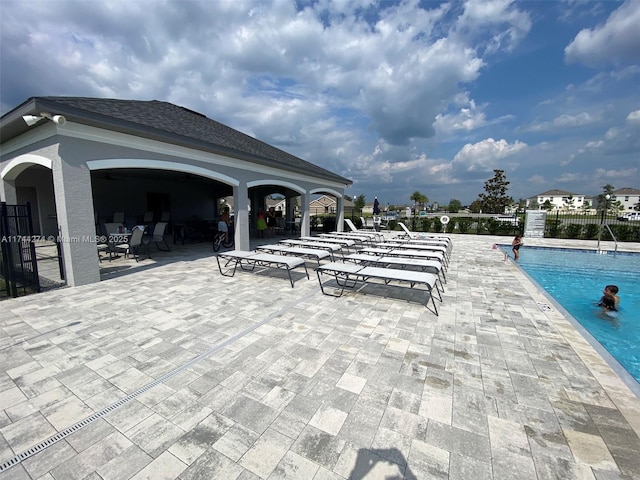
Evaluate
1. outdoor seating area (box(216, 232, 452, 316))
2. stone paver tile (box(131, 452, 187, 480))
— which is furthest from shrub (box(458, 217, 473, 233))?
stone paver tile (box(131, 452, 187, 480))

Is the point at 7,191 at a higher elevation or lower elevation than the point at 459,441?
higher

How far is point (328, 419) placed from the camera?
2.21 m

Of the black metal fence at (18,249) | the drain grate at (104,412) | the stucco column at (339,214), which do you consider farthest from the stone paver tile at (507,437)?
the stucco column at (339,214)

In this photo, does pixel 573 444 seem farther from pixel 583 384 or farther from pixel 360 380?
pixel 360 380

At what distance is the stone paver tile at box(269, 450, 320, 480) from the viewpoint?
68.5 inches

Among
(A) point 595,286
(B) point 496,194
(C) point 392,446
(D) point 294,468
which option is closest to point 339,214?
(A) point 595,286

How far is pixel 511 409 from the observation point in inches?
93.0

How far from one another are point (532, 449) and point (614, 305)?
19.6 ft

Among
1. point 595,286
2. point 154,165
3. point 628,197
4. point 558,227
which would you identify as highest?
point 628,197

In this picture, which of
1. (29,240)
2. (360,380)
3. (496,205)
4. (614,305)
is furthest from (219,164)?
(496,205)

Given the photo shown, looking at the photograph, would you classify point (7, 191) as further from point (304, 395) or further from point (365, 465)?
point (365, 465)

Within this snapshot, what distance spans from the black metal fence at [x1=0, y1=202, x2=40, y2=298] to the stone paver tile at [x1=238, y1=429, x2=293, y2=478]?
6.14m

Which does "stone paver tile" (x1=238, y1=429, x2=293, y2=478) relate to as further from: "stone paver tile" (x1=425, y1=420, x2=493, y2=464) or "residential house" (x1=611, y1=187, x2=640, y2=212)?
"residential house" (x1=611, y1=187, x2=640, y2=212)

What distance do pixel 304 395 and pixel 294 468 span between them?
0.71 meters
